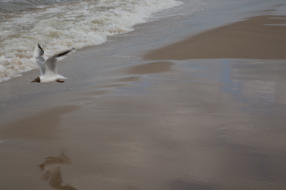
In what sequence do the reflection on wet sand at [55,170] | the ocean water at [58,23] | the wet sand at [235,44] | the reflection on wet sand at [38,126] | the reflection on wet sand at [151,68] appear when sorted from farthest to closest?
the ocean water at [58,23] → the wet sand at [235,44] → the reflection on wet sand at [151,68] → the reflection on wet sand at [38,126] → the reflection on wet sand at [55,170]

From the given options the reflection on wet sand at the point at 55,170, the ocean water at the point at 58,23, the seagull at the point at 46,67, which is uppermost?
the ocean water at the point at 58,23

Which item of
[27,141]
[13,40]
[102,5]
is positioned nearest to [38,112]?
[27,141]

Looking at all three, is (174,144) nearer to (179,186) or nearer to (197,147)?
(197,147)

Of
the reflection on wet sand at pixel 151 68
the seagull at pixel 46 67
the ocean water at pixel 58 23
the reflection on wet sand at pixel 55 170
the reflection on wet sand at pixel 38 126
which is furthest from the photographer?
the ocean water at pixel 58 23

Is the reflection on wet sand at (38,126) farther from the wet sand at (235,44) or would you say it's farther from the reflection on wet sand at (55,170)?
the wet sand at (235,44)

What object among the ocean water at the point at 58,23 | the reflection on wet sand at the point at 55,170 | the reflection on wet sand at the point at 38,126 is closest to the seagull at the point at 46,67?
the reflection on wet sand at the point at 38,126

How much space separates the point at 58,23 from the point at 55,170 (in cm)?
738

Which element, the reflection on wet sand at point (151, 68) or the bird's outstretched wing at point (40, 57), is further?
the reflection on wet sand at point (151, 68)

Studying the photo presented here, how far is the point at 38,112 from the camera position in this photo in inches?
166

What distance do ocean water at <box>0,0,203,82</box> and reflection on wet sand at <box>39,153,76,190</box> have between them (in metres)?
3.12

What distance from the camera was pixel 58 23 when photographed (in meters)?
9.75

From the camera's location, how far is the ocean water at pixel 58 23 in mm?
7031

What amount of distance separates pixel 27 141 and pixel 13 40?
16.6 ft

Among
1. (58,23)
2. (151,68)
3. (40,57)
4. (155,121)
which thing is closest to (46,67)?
(40,57)
